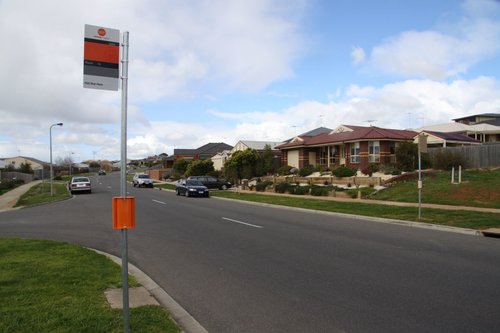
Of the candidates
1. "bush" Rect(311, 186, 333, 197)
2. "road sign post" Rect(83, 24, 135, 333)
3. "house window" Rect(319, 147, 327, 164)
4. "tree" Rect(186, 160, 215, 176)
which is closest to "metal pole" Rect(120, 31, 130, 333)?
"road sign post" Rect(83, 24, 135, 333)

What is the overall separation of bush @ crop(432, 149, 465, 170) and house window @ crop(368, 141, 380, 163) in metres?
8.06

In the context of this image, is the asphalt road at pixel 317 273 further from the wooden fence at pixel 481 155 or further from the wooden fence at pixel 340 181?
the wooden fence at pixel 481 155

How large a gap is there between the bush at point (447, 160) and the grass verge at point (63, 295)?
25.7 metres

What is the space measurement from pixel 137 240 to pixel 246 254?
3646mm

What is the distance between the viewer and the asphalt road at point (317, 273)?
17.1ft

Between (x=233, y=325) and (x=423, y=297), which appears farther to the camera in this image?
(x=423, y=297)

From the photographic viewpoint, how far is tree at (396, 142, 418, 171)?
30344 mm

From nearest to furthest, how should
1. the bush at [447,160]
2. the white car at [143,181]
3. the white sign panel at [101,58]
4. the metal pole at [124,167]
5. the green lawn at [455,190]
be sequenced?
the metal pole at [124,167], the white sign panel at [101,58], the green lawn at [455,190], the bush at [447,160], the white car at [143,181]

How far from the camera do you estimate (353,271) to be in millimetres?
7500

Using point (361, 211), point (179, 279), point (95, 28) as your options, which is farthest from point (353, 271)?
point (361, 211)

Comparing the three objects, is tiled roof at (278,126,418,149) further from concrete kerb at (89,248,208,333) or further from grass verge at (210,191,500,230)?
concrete kerb at (89,248,208,333)

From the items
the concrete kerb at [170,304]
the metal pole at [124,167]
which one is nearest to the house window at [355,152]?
the concrete kerb at [170,304]

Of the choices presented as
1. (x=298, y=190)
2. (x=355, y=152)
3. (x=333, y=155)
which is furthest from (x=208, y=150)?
(x=298, y=190)

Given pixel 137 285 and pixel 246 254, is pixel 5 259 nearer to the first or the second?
pixel 137 285
